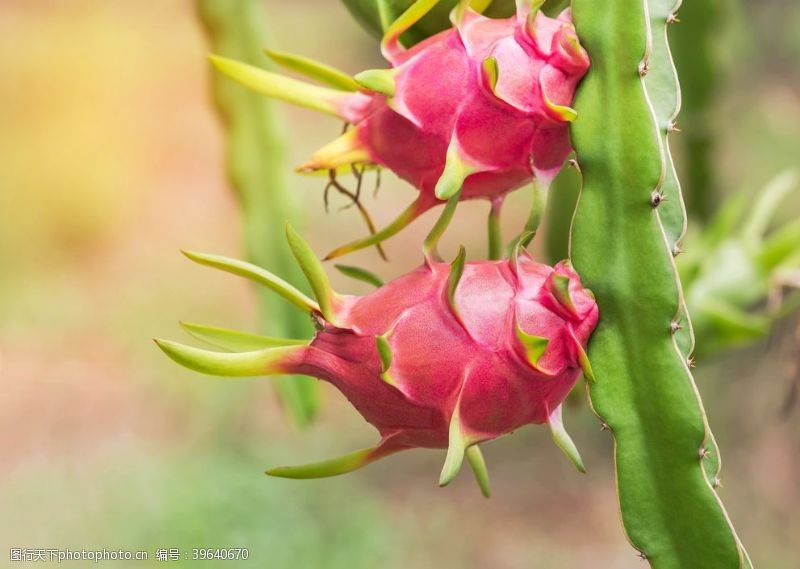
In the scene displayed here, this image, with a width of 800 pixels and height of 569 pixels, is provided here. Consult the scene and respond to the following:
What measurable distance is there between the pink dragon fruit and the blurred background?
0.50m

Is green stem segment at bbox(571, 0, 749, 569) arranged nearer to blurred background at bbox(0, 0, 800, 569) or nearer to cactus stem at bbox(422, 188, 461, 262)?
cactus stem at bbox(422, 188, 461, 262)

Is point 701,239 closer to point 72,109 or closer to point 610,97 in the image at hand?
point 610,97

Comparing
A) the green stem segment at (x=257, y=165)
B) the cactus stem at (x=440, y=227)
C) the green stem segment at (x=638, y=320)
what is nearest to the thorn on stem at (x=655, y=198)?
the green stem segment at (x=638, y=320)

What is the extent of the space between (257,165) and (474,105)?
0.49 meters

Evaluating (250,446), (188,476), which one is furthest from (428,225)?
(188,476)

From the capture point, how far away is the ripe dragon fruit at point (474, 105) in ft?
1.64

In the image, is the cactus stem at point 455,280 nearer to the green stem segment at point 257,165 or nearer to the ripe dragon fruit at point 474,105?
the ripe dragon fruit at point 474,105

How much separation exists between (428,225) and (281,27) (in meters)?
1.77

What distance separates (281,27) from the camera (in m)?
4.42

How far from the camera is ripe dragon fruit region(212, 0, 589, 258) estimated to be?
1.64 feet

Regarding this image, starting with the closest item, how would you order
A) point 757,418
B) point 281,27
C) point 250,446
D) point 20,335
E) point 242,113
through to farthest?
point 242,113 < point 757,418 < point 250,446 < point 20,335 < point 281,27

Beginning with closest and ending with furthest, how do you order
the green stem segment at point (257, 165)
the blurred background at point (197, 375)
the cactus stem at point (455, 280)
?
the cactus stem at point (455, 280), the green stem segment at point (257, 165), the blurred background at point (197, 375)

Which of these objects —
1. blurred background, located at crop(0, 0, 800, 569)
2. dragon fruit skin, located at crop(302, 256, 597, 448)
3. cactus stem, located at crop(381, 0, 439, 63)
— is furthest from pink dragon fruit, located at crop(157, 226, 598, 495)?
blurred background, located at crop(0, 0, 800, 569)

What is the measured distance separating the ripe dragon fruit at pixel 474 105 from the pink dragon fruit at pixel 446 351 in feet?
0.17
